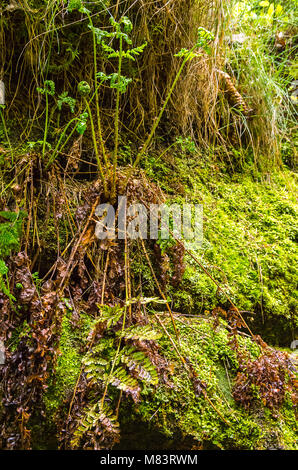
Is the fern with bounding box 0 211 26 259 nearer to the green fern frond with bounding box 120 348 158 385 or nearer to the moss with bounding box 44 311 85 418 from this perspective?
the moss with bounding box 44 311 85 418

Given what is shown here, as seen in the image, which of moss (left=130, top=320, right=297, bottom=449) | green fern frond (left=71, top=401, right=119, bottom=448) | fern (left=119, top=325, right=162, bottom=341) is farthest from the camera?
moss (left=130, top=320, right=297, bottom=449)

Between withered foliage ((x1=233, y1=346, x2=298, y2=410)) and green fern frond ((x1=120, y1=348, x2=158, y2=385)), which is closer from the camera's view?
green fern frond ((x1=120, y1=348, x2=158, y2=385))

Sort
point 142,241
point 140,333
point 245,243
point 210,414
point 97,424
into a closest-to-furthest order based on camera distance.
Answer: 1. point 97,424
2. point 140,333
3. point 210,414
4. point 142,241
5. point 245,243

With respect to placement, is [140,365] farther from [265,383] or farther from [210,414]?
[265,383]

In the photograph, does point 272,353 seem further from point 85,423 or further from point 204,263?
point 85,423

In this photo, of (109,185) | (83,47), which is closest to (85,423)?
(109,185)

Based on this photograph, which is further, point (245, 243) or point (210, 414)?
point (245, 243)

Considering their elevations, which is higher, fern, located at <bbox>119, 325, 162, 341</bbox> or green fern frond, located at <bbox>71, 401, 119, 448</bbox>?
fern, located at <bbox>119, 325, 162, 341</bbox>

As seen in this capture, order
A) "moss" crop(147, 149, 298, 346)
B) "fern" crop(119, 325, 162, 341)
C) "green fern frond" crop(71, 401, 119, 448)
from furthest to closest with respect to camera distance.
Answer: "moss" crop(147, 149, 298, 346), "fern" crop(119, 325, 162, 341), "green fern frond" crop(71, 401, 119, 448)

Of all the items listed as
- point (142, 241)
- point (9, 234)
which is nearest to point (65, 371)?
point (9, 234)

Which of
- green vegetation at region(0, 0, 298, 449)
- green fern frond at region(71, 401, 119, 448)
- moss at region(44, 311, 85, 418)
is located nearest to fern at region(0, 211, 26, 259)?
green vegetation at region(0, 0, 298, 449)

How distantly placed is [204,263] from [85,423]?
1129mm

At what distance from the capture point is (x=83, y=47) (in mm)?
2098

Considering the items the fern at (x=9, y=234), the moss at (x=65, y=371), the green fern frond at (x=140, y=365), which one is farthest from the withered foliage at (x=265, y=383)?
the fern at (x=9, y=234)
